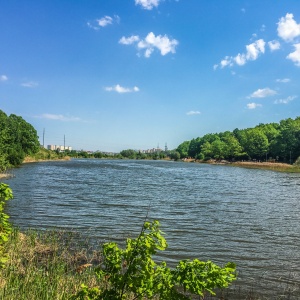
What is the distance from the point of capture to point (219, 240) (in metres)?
14.8

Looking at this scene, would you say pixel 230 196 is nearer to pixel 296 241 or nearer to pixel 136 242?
pixel 296 241

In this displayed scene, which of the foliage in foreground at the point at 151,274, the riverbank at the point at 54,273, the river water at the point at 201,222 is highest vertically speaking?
the foliage in foreground at the point at 151,274

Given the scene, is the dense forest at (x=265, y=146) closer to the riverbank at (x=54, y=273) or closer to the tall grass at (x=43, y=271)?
the riverbank at (x=54, y=273)

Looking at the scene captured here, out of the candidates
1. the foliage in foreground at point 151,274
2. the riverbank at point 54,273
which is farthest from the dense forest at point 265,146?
the foliage in foreground at point 151,274

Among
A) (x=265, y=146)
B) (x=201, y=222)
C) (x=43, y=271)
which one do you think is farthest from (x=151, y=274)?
(x=265, y=146)

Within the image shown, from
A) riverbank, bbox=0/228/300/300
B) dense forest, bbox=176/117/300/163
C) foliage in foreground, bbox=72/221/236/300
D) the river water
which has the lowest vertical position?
the river water

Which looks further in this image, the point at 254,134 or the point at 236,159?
the point at 236,159

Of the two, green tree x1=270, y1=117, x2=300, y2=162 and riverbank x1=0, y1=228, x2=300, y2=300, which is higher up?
green tree x1=270, y1=117, x2=300, y2=162

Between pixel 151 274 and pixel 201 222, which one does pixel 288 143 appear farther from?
pixel 151 274

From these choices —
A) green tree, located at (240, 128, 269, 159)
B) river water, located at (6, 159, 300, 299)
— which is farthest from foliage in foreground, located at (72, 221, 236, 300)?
green tree, located at (240, 128, 269, 159)

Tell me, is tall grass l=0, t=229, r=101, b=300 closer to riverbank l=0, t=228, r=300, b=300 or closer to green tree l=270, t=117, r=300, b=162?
riverbank l=0, t=228, r=300, b=300

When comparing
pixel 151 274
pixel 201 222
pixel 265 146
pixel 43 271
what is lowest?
pixel 201 222

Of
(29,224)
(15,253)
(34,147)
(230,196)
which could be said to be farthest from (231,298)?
(34,147)

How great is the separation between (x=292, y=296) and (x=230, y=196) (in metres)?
→ 21.2
